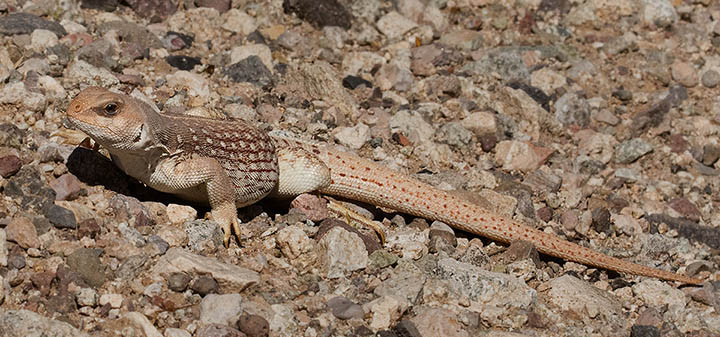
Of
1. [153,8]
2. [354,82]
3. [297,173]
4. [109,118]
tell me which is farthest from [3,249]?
[354,82]

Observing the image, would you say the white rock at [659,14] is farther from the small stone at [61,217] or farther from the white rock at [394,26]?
the small stone at [61,217]

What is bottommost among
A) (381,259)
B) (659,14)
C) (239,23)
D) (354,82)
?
(659,14)

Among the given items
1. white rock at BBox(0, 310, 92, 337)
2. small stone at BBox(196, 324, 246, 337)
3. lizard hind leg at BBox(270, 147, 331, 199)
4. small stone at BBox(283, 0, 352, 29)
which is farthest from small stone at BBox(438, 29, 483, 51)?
white rock at BBox(0, 310, 92, 337)

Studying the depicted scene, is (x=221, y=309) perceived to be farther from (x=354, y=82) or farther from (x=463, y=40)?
(x=463, y=40)

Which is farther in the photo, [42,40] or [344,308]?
[42,40]

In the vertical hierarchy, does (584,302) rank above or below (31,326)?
below

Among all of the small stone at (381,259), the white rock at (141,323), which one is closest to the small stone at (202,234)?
the white rock at (141,323)
